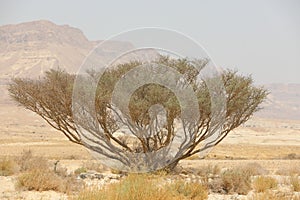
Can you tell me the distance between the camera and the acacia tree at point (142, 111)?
22609mm

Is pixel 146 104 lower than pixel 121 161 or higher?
higher

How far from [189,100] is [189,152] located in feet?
12.0

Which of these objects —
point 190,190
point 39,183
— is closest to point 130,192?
point 190,190

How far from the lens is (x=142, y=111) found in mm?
22266

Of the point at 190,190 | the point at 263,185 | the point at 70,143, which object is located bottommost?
the point at 263,185

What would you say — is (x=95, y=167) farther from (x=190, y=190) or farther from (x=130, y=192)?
(x=130, y=192)

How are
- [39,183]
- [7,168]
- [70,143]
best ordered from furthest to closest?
1. [70,143]
2. [7,168]
3. [39,183]

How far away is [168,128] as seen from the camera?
77.8 ft

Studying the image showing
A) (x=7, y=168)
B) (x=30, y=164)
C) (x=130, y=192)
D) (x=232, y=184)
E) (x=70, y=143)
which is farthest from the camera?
(x=70, y=143)

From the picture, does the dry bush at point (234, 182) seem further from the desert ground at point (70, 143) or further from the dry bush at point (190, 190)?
the desert ground at point (70, 143)

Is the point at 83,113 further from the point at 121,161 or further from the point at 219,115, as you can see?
the point at 219,115

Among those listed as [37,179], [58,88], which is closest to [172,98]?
[58,88]

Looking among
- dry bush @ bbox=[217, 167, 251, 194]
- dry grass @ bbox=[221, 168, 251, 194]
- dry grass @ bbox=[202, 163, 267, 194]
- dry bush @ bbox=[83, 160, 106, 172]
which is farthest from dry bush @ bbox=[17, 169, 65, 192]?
dry bush @ bbox=[83, 160, 106, 172]

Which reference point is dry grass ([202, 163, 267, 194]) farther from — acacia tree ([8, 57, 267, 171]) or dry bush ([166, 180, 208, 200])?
acacia tree ([8, 57, 267, 171])
